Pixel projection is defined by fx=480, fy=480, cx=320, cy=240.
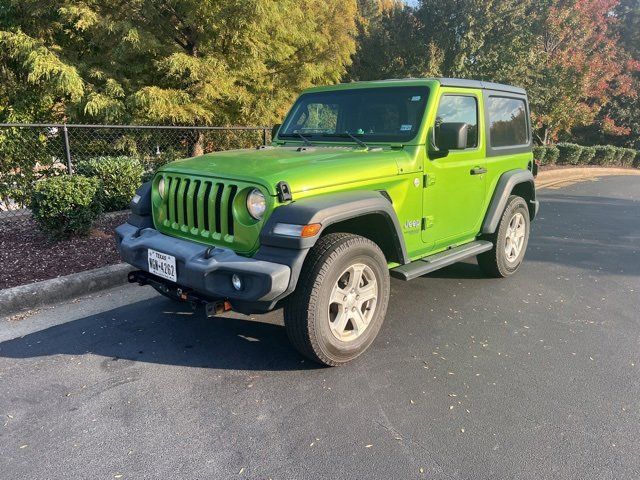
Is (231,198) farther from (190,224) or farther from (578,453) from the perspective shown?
(578,453)

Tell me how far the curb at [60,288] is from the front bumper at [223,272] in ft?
5.53

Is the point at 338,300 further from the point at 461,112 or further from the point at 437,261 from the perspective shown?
the point at 461,112

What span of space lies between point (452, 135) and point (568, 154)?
1989 centimetres

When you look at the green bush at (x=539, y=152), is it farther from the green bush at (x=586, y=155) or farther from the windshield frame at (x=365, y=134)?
the windshield frame at (x=365, y=134)

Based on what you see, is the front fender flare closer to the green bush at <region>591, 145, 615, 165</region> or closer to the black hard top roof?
the black hard top roof

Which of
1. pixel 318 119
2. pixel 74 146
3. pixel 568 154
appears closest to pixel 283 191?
pixel 318 119

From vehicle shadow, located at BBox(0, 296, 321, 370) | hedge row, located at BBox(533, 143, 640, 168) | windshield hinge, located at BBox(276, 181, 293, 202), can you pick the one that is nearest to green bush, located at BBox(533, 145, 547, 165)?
hedge row, located at BBox(533, 143, 640, 168)

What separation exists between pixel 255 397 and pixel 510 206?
3468mm

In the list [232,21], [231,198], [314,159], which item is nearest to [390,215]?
[314,159]

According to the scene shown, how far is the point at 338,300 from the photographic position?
3260mm

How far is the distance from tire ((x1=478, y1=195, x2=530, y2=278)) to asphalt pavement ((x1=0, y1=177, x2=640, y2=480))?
49 cm

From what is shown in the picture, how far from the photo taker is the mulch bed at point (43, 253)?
4.73 meters

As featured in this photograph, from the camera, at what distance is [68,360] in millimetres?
3387

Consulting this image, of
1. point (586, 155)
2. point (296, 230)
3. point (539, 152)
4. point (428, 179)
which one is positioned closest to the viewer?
point (296, 230)
